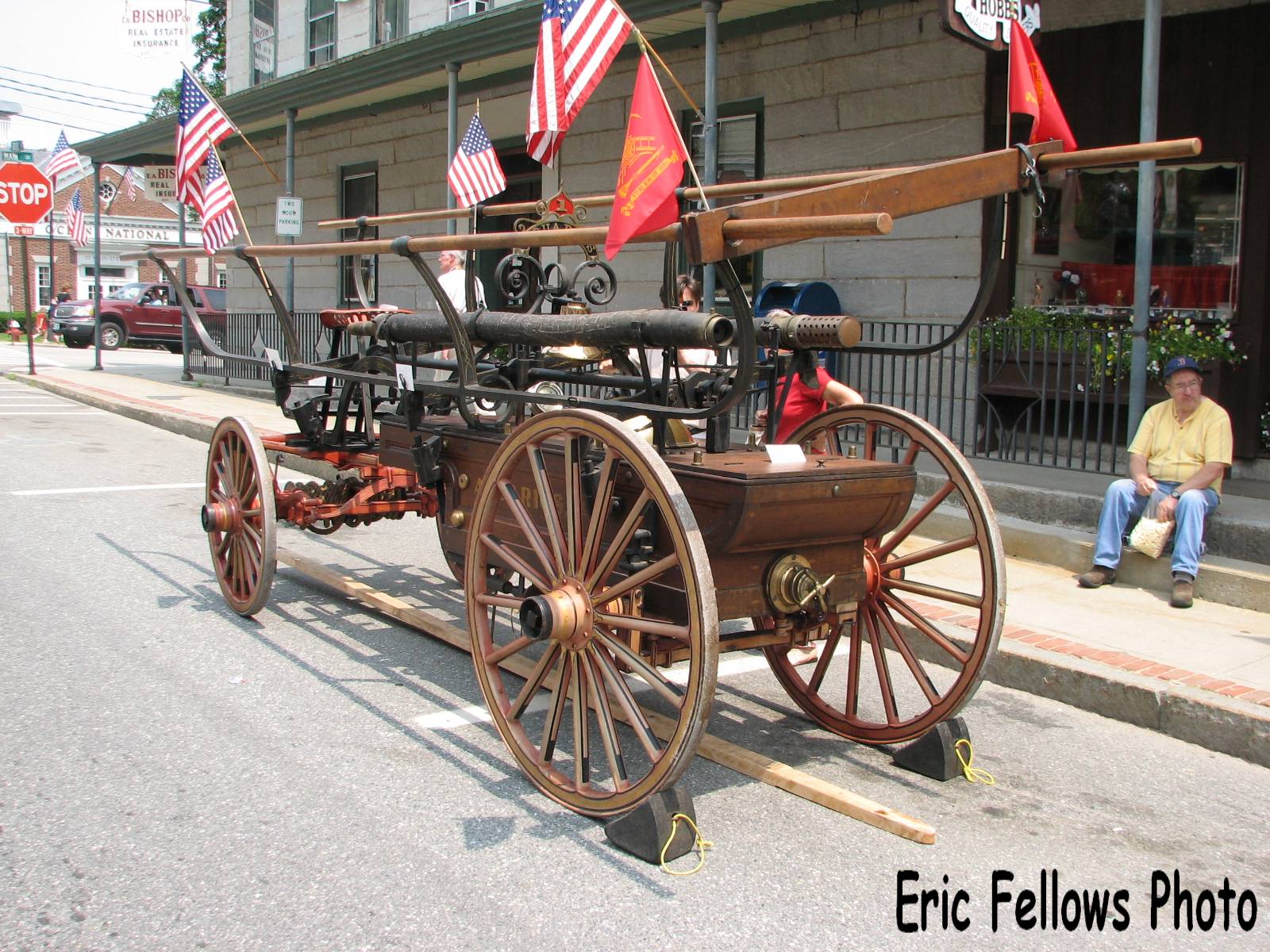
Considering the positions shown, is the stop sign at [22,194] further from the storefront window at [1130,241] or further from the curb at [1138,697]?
the curb at [1138,697]

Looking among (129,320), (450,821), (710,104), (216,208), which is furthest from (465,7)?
(129,320)

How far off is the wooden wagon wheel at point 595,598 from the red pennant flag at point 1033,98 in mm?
1640

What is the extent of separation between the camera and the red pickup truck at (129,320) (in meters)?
34.0

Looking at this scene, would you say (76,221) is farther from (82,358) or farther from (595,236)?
(595,236)

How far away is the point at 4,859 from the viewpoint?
3.46m

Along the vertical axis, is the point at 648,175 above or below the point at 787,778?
above

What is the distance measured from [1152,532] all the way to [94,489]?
26.9ft

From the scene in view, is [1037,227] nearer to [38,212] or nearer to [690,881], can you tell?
[690,881]

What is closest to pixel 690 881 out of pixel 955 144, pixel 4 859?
pixel 4 859

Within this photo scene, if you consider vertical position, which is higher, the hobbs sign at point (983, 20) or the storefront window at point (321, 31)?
the storefront window at point (321, 31)

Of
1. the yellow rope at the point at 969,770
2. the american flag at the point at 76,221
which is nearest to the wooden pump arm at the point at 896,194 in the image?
the yellow rope at the point at 969,770

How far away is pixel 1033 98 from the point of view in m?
3.77

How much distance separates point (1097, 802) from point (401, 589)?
395cm

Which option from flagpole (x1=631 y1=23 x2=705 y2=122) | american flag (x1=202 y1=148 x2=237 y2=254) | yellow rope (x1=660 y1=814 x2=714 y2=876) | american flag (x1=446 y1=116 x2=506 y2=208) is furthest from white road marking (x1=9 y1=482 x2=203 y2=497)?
yellow rope (x1=660 y1=814 x2=714 y2=876)
